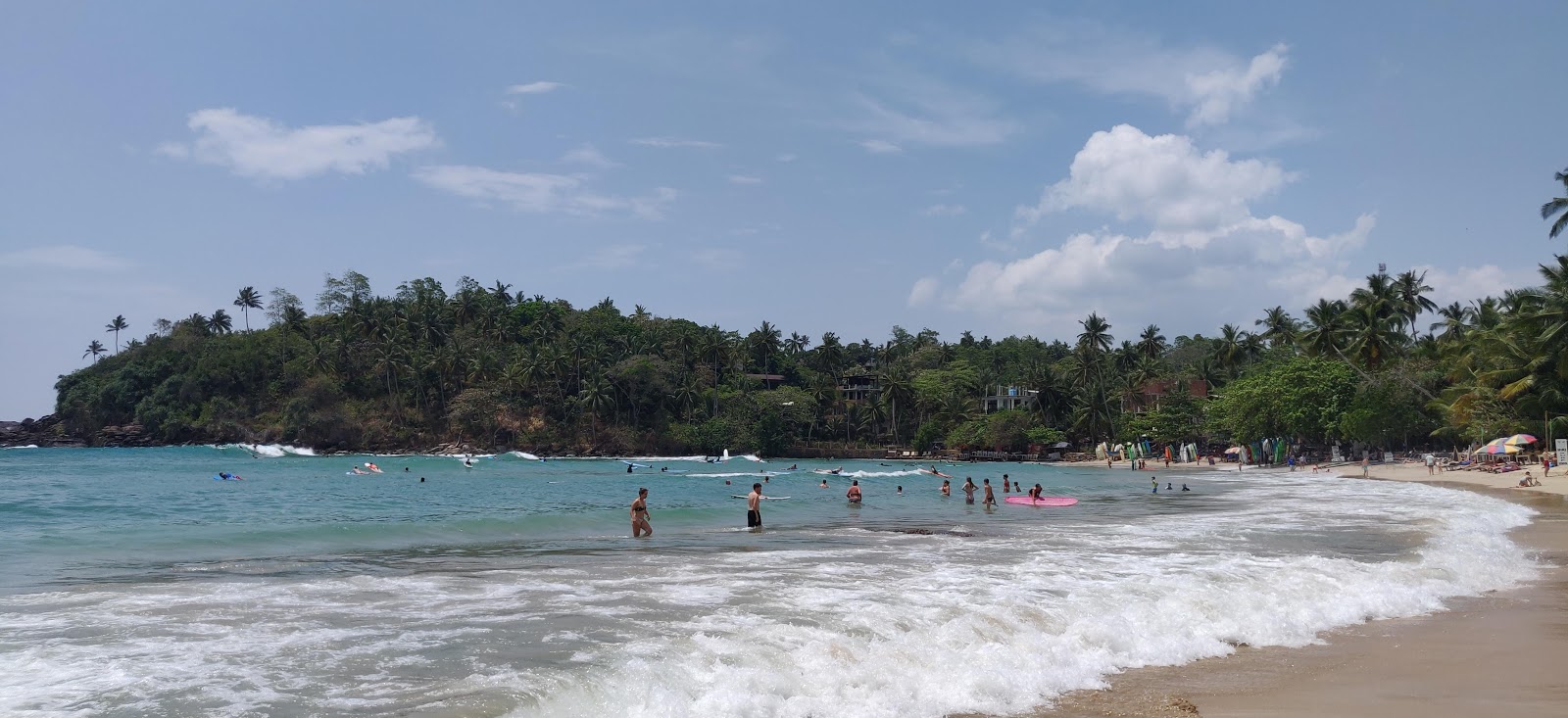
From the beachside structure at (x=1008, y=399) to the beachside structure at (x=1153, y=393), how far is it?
8.60 m

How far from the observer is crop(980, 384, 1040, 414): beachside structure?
10031 cm

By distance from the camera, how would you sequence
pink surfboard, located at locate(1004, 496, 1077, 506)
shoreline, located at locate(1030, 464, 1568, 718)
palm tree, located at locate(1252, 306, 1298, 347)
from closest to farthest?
shoreline, located at locate(1030, 464, 1568, 718) < pink surfboard, located at locate(1004, 496, 1077, 506) < palm tree, located at locate(1252, 306, 1298, 347)

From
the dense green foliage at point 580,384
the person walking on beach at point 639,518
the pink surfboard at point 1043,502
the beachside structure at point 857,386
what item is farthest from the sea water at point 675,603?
the beachside structure at point 857,386

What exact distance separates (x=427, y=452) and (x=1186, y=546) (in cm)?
9584

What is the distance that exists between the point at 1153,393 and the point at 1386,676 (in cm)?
9240

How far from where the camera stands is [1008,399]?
112625 mm

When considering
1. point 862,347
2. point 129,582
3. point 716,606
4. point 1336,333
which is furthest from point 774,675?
point 862,347

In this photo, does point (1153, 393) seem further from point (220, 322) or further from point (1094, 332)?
point (220, 322)

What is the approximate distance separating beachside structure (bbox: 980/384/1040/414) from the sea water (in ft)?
238

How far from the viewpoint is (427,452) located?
10369 centimetres

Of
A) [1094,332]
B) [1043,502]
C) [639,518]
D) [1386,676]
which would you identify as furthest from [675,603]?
[1094,332]

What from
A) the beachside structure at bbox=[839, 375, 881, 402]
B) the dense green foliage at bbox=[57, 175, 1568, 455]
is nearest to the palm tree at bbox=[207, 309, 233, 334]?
the dense green foliage at bbox=[57, 175, 1568, 455]

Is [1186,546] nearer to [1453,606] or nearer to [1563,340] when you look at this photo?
→ [1453,606]

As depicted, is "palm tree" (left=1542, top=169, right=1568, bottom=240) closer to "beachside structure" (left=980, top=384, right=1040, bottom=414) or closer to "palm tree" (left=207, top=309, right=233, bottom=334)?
"beachside structure" (left=980, top=384, right=1040, bottom=414)
